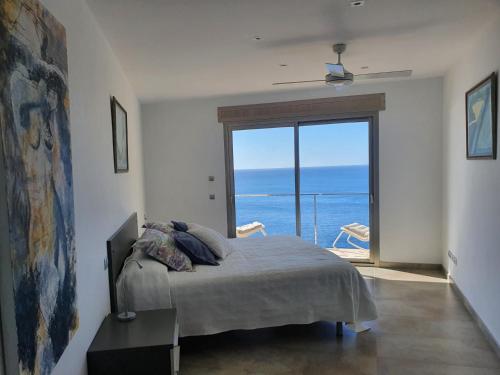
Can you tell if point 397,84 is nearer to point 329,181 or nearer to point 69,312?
point 329,181

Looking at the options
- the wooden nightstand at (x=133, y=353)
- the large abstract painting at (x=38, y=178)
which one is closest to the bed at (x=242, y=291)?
the wooden nightstand at (x=133, y=353)

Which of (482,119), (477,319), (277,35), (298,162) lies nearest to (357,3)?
(277,35)

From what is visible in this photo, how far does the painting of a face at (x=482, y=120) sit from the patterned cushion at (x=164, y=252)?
2570mm

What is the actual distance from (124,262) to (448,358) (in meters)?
2.59

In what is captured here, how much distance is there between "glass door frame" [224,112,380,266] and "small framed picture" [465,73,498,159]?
1497 millimetres

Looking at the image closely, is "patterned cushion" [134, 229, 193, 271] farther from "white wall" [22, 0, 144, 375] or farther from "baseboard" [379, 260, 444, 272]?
"baseboard" [379, 260, 444, 272]

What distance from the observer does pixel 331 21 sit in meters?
2.55

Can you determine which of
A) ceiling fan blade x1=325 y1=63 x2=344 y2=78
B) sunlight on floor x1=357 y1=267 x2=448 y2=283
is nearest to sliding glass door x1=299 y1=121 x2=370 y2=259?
sunlight on floor x1=357 y1=267 x2=448 y2=283

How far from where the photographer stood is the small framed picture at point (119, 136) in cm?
292

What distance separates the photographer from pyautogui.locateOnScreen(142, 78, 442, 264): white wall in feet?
15.2

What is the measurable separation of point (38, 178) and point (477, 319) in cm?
353

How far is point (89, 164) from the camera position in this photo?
2.09 m

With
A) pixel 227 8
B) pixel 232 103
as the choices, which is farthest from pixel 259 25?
pixel 232 103

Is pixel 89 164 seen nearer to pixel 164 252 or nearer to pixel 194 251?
pixel 164 252
